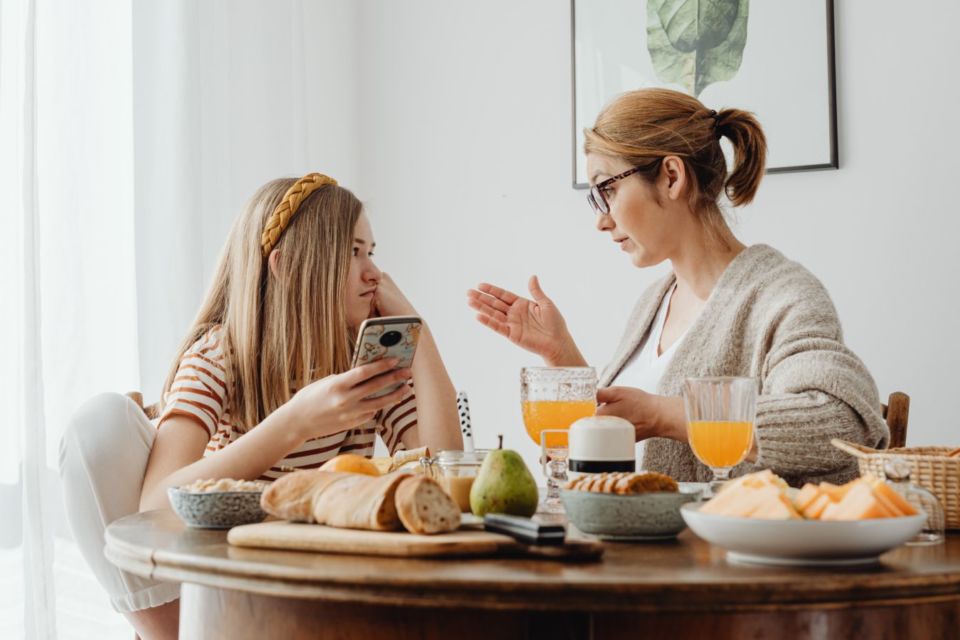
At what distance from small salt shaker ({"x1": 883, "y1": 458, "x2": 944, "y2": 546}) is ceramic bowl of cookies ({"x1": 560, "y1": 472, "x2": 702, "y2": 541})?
0.23 metres

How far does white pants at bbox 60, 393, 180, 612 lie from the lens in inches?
61.4

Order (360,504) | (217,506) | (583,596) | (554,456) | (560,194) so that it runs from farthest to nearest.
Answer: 1. (560,194)
2. (554,456)
3. (217,506)
4. (360,504)
5. (583,596)

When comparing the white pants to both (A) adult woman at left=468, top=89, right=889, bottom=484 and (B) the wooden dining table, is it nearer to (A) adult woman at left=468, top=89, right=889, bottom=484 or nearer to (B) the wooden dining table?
(B) the wooden dining table

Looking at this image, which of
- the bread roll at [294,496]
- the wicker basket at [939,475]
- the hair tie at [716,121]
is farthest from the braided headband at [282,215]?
the wicker basket at [939,475]

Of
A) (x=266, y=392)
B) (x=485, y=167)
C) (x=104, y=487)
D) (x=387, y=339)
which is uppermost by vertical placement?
(x=485, y=167)

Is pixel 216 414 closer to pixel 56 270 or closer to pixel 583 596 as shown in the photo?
pixel 56 270

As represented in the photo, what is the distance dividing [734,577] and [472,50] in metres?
2.87

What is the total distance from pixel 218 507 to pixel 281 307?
32.8 inches

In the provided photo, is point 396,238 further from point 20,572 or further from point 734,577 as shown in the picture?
point 734,577

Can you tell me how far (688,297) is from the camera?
2.26m

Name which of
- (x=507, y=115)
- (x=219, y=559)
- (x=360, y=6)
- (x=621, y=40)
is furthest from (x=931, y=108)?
(x=219, y=559)

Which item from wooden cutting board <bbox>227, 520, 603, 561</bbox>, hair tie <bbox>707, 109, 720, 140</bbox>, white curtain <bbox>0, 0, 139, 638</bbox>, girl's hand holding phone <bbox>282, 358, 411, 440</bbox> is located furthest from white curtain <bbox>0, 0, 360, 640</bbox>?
hair tie <bbox>707, 109, 720, 140</bbox>

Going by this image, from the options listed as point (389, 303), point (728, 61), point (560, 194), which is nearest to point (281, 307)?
point (389, 303)

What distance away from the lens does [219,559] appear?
3.08 ft
